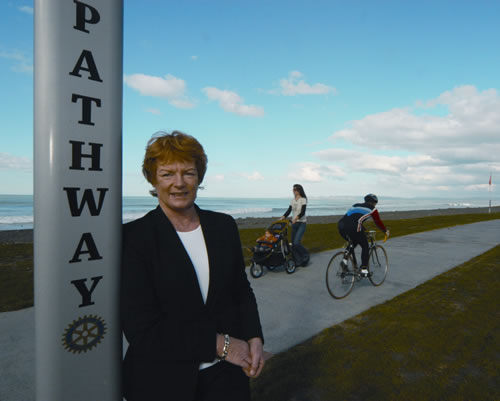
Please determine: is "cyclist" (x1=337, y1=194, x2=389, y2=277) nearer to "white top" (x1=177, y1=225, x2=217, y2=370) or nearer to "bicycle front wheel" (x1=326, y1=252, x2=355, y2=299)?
"bicycle front wheel" (x1=326, y1=252, x2=355, y2=299)

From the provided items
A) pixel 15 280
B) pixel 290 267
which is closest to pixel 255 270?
pixel 290 267

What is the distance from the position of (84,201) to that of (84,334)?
0.57m

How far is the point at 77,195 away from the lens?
127cm

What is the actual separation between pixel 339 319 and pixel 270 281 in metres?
2.31

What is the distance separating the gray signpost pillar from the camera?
122 cm

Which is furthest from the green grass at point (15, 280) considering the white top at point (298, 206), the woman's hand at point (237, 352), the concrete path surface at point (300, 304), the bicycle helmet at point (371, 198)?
the bicycle helmet at point (371, 198)

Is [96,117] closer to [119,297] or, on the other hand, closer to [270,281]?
[119,297]

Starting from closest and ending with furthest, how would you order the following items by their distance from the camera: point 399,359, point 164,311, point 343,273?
point 164,311
point 399,359
point 343,273

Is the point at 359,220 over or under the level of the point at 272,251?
over

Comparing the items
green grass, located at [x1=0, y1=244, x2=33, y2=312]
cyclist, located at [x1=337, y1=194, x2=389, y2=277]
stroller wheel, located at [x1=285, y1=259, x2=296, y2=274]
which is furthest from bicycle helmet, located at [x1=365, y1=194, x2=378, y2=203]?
green grass, located at [x1=0, y1=244, x2=33, y2=312]

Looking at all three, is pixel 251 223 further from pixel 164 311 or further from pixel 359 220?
pixel 164 311

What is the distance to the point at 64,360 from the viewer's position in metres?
1.28

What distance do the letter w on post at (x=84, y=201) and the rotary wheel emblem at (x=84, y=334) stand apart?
449 mm

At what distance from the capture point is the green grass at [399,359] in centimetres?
296
